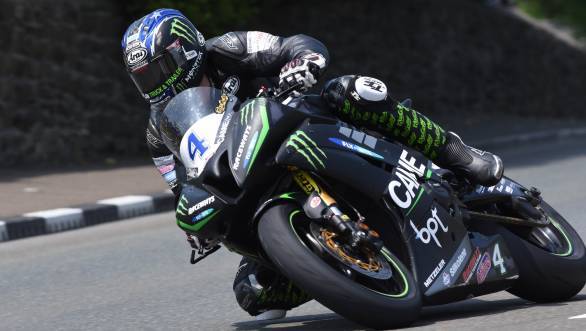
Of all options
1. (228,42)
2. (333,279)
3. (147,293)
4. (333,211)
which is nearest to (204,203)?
(333,211)

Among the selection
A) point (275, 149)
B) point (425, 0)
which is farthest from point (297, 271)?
point (425, 0)

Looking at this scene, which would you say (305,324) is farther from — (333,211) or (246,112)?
(246,112)

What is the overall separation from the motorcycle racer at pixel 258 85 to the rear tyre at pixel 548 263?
39cm

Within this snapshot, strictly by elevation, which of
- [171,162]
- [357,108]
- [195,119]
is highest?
[357,108]

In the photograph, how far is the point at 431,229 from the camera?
509 centimetres

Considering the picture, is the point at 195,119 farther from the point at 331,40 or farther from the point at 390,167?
the point at 331,40

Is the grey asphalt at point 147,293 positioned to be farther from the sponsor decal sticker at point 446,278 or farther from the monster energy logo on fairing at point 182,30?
the monster energy logo on fairing at point 182,30

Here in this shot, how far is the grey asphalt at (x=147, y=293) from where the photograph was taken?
5496 millimetres

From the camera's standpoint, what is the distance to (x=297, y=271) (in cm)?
457

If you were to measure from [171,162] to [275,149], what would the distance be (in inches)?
38.7

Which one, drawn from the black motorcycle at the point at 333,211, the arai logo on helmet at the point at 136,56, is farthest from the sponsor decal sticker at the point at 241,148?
the arai logo on helmet at the point at 136,56

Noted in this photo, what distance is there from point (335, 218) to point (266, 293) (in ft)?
3.07

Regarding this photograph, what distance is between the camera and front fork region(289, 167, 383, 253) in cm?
468

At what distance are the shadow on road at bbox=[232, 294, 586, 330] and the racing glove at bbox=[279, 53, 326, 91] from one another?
3.61 ft
